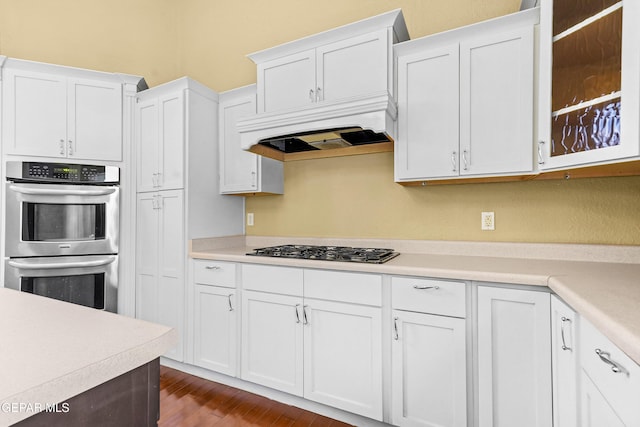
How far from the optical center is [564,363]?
1289mm

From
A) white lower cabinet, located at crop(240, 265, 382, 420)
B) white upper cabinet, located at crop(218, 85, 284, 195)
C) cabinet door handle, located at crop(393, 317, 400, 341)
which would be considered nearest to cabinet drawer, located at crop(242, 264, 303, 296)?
white lower cabinet, located at crop(240, 265, 382, 420)

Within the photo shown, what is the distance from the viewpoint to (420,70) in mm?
2010

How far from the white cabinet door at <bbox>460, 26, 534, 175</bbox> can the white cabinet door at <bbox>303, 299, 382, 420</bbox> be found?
106 centimetres

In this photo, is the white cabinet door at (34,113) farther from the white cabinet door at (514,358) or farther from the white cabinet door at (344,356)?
the white cabinet door at (514,358)

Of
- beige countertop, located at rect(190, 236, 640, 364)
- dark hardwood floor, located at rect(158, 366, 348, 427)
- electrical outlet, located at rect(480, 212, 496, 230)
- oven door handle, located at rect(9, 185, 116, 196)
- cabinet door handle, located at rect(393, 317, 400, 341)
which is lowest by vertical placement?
dark hardwood floor, located at rect(158, 366, 348, 427)

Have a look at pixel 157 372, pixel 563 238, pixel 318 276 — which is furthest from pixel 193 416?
pixel 563 238

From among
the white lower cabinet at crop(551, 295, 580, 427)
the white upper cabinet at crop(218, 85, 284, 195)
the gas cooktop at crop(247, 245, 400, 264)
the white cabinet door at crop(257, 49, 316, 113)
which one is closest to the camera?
the white lower cabinet at crop(551, 295, 580, 427)

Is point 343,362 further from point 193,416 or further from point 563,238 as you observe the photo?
point 563,238

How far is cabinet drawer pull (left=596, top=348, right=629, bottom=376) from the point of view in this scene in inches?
33.5

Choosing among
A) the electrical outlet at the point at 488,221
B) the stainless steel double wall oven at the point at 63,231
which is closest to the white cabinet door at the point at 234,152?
the stainless steel double wall oven at the point at 63,231

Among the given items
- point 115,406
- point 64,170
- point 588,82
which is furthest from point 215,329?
point 588,82

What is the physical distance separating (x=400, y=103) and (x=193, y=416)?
2.31 meters

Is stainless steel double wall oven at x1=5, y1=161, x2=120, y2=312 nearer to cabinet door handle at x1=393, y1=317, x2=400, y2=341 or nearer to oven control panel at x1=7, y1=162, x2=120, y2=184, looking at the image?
oven control panel at x1=7, y1=162, x2=120, y2=184

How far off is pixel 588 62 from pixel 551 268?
945 millimetres
